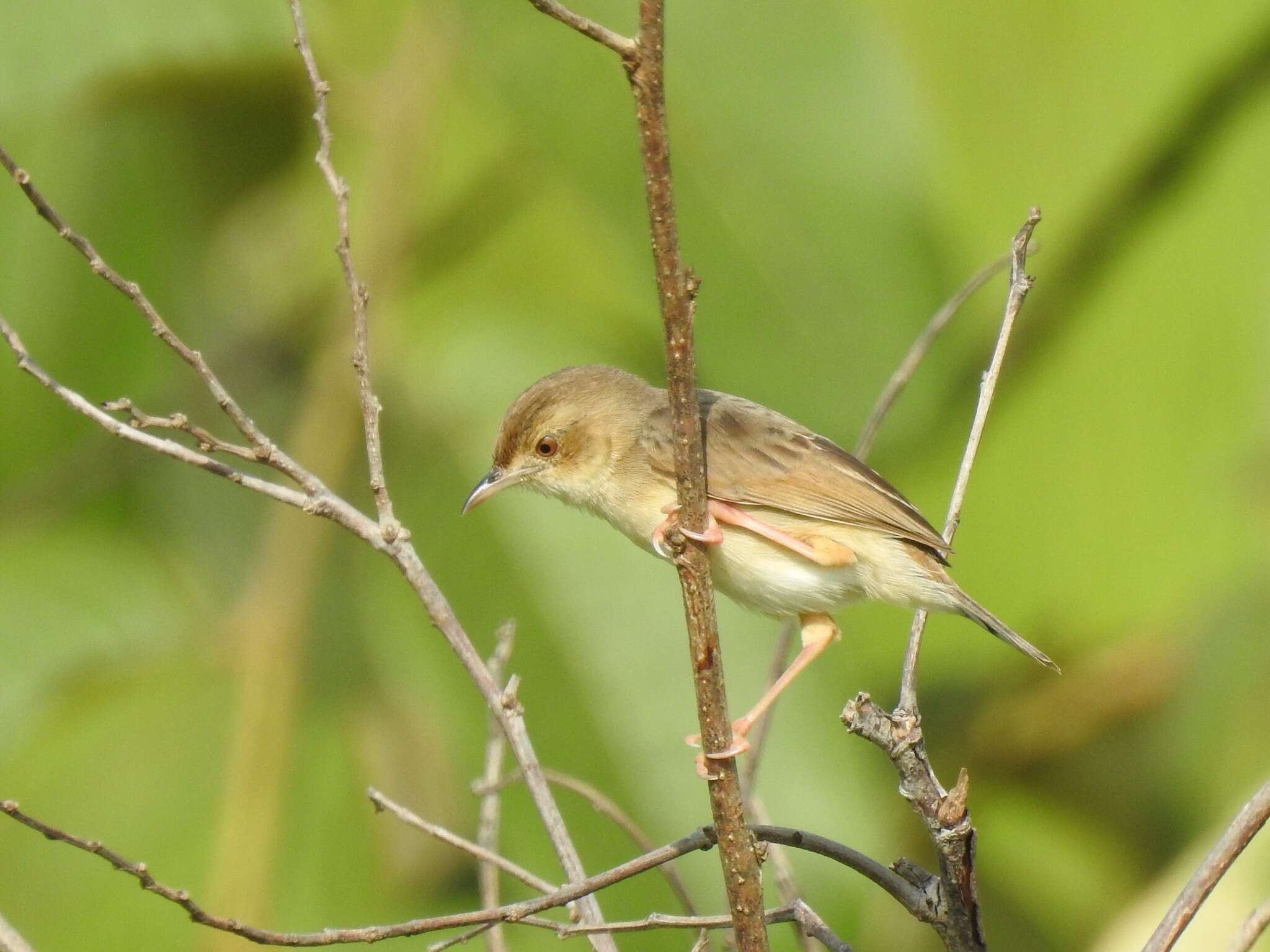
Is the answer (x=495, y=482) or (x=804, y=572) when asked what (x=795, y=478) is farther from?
(x=495, y=482)

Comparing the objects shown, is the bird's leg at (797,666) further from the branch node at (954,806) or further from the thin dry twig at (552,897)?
the branch node at (954,806)

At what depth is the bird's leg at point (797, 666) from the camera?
256 cm

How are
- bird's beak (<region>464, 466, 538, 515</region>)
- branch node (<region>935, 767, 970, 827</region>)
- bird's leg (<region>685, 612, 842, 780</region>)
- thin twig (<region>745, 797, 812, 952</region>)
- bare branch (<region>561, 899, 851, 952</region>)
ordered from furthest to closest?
1. bird's beak (<region>464, 466, 538, 515</region>)
2. bird's leg (<region>685, 612, 842, 780</region>)
3. thin twig (<region>745, 797, 812, 952</region>)
4. bare branch (<region>561, 899, 851, 952</region>)
5. branch node (<region>935, 767, 970, 827</region>)

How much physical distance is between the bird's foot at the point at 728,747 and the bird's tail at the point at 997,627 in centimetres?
56

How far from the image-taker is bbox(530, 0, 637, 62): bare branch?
1388mm

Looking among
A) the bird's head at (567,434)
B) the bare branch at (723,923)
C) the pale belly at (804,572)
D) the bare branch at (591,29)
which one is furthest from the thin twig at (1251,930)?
the bird's head at (567,434)

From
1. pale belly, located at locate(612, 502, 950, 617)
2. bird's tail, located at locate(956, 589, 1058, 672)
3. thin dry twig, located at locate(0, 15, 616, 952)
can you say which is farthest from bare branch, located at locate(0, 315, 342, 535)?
bird's tail, located at locate(956, 589, 1058, 672)

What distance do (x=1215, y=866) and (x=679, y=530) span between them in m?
0.76

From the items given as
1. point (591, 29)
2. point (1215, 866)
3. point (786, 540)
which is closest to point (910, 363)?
point (786, 540)

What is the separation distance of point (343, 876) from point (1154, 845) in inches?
88.9

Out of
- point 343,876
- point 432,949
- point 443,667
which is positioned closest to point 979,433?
point 432,949

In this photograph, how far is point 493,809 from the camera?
242 cm

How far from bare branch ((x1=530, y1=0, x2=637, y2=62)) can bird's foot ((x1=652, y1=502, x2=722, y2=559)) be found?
26.7 inches

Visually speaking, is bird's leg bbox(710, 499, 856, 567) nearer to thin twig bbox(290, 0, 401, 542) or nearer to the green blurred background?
the green blurred background
